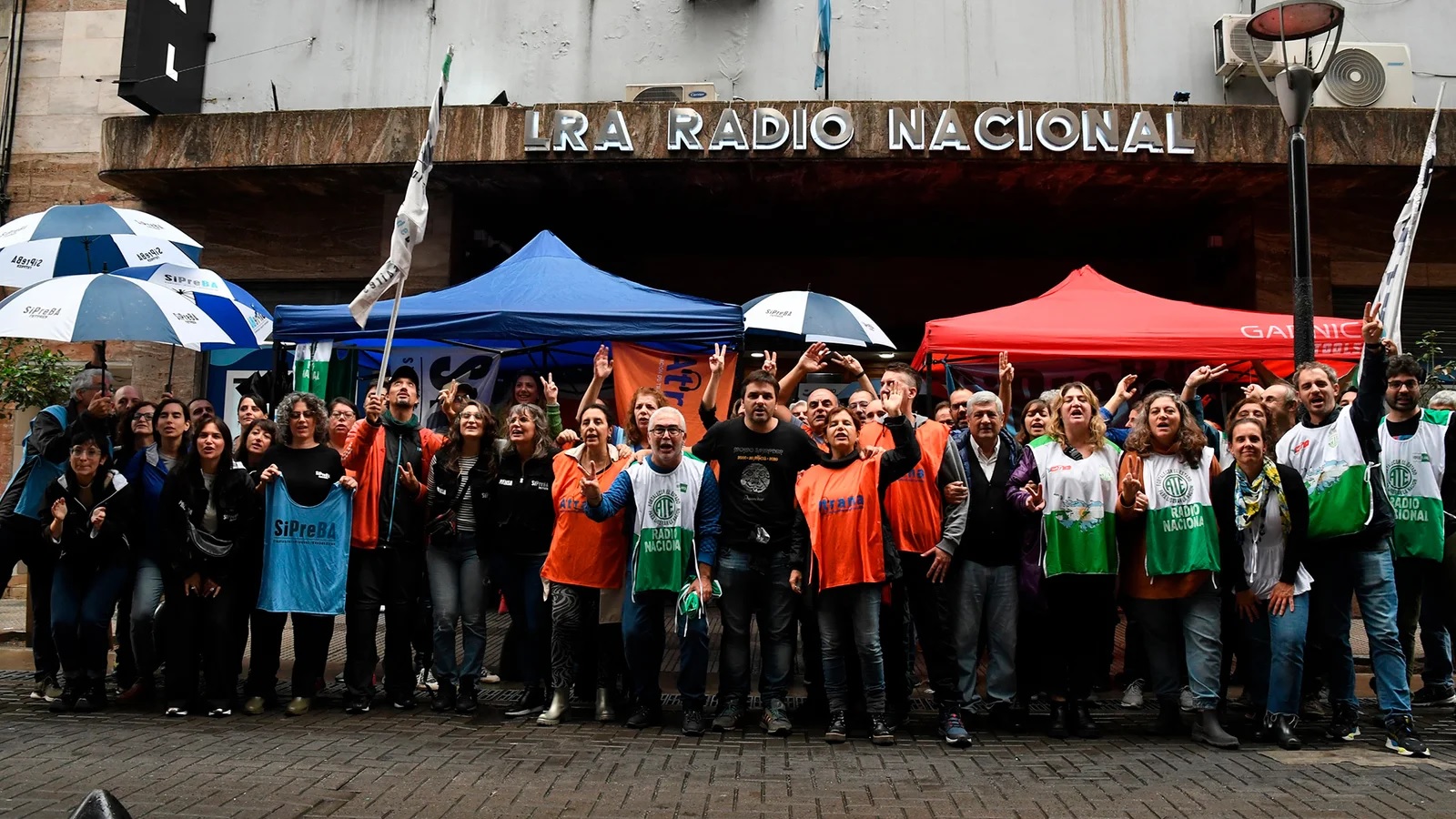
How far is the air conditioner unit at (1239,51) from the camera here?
496 inches

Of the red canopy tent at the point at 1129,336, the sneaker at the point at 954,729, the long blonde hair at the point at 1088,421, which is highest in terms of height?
the red canopy tent at the point at 1129,336

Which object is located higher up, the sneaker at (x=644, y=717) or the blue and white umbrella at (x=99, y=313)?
the blue and white umbrella at (x=99, y=313)

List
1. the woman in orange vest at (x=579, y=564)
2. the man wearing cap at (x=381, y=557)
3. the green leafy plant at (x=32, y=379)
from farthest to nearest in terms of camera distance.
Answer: the green leafy plant at (x=32, y=379), the man wearing cap at (x=381, y=557), the woman in orange vest at (x=579, y=564)

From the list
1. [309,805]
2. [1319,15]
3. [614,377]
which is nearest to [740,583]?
[309,805]

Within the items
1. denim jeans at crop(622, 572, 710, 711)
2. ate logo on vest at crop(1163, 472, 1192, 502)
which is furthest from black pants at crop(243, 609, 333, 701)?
ate logo on vest at crop(1163, 472, 1192, 502)

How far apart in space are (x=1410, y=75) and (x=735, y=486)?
11.4 m

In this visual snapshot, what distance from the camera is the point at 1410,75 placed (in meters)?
12.9

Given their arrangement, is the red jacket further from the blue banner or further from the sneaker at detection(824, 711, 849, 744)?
the sneaker at detection(824, 711, 849, 744)

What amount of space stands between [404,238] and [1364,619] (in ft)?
20.6

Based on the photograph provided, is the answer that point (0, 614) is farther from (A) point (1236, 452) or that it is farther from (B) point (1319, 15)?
(B) point (1319, 15)

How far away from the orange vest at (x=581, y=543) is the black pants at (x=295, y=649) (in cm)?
142

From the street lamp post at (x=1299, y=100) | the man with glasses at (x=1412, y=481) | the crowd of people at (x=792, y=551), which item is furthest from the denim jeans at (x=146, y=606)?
the street lamp post at (x=1299, y=100)

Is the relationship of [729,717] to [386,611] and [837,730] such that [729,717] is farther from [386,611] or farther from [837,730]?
[386,611]

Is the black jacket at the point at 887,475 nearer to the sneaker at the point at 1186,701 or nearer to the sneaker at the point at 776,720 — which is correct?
the sneaker at the point at 776,720
